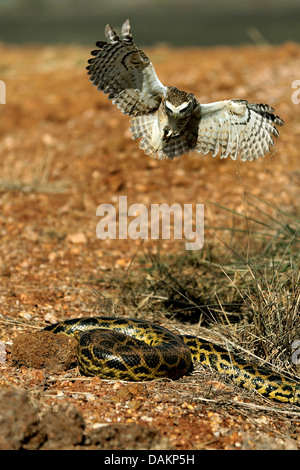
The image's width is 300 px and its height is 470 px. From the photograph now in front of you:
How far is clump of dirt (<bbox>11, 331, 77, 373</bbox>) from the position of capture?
4832mm

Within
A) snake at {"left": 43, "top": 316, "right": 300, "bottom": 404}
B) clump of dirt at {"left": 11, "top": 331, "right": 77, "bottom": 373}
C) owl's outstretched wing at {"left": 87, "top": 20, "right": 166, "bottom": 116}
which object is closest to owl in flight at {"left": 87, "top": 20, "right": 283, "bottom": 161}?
owl's outstretched wing at {"left": 87, "top": 20, "right": 166, "bottom": 116}

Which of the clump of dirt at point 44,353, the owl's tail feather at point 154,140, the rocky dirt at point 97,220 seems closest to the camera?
the rocky dirt at point 97,220

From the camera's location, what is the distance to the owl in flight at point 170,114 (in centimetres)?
462

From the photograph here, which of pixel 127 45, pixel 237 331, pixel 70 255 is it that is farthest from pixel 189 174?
pixel 127 45

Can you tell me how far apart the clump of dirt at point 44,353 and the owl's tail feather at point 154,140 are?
5.53ft

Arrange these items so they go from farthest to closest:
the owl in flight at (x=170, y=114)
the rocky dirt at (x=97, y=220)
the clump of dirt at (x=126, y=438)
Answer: the owl in flight at (x=170, y=114) → the rocky dirt at (x=97, y=220) → the clump of dirt at (x=126, y=438)

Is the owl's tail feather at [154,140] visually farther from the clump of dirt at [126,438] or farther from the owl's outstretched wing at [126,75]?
the clump of dirt at [126,438]

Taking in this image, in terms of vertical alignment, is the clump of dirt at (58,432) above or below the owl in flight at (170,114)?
below

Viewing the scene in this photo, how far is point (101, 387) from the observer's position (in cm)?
458

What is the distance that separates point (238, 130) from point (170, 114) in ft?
2.55

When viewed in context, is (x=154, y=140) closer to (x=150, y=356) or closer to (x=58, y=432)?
(x=150, y=356)

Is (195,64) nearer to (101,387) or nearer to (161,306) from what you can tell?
(161,306)

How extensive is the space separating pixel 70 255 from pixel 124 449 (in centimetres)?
430

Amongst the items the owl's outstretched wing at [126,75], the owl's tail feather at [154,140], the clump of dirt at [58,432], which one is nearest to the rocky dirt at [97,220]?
the clump of dirt at [58,432]
